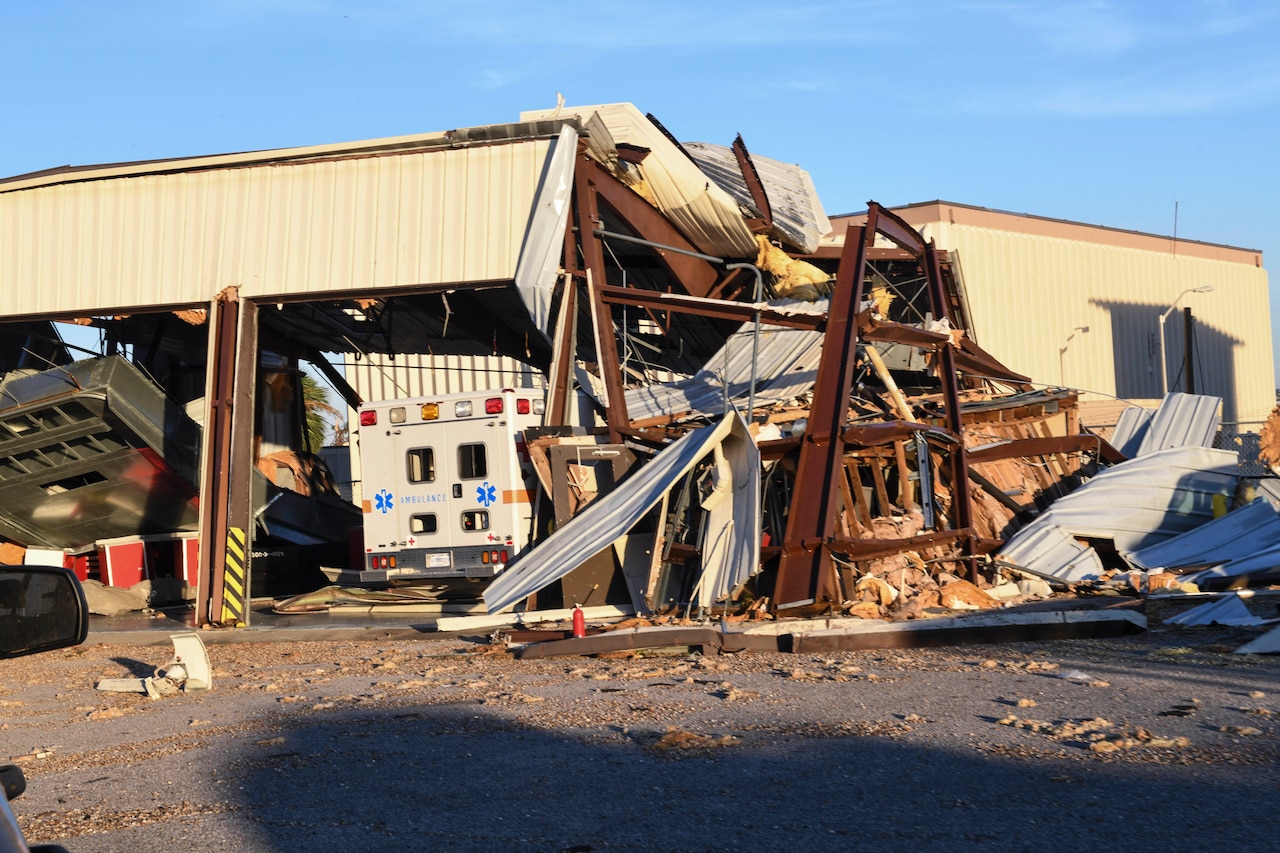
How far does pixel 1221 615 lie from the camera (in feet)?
38.4

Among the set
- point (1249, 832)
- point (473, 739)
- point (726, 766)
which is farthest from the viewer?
point (473, 739)

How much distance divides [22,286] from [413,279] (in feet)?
21.0

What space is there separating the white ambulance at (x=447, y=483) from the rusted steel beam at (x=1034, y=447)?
6.26 m

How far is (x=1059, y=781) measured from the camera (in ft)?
20.7

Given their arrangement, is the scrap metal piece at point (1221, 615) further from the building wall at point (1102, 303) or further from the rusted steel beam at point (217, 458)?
the building wall at point (1102, 303)

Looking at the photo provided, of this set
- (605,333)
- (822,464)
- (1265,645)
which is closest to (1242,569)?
(822,464)

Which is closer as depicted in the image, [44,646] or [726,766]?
[44,646]

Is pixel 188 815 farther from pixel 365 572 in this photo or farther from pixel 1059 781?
pixel 365 572

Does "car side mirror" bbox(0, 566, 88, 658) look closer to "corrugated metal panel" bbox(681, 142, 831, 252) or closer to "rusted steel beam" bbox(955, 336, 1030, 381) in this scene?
"rusted steel beam" bbox(955, 336, 1030, 381)

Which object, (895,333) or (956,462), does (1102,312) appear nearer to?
(956,462)

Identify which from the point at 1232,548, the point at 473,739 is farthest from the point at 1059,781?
the point at 1232,548

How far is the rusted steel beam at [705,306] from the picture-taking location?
56.3 ft

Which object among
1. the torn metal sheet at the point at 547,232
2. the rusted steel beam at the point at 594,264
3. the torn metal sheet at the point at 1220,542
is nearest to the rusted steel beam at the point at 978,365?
the torn metal sheet at the point at 1220,542

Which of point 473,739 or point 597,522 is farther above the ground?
point 597,522
